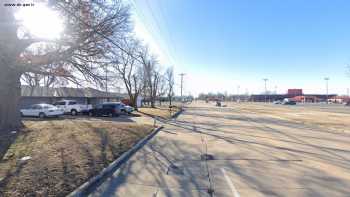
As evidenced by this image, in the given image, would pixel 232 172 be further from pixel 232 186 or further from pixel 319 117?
pixel 319 117

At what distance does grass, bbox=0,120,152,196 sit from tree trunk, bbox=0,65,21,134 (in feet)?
→ 8.66

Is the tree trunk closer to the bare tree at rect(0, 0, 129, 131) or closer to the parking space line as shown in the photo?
the bare tree at rect(0, 0, 129, 131)

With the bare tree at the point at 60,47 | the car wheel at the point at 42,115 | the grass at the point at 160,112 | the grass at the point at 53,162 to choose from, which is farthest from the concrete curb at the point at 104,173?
the car wheel at the point at 42,115

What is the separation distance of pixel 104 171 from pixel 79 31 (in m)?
8.08

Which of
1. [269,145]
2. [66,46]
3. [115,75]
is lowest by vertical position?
[269,145]

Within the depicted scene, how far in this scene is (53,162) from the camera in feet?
21.0

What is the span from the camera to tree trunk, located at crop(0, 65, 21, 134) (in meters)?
11.7

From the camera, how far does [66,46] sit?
12.1 meters

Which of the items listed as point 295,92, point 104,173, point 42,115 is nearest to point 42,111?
point 42,115

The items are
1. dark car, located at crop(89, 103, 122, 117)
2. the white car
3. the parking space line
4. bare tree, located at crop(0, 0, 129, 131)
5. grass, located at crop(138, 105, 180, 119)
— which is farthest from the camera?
Result: grass, located at crop(138, 105, 180, 119)

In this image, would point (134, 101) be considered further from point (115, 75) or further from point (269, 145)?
point (269, 145)

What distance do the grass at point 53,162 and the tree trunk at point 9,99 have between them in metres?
2.64

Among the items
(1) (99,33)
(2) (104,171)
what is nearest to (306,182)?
(2) (104,171)

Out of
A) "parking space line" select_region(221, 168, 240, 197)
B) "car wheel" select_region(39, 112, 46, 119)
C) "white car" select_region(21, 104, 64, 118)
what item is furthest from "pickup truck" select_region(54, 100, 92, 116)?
"parking space line" select_region(221, 168, 240, 197)
